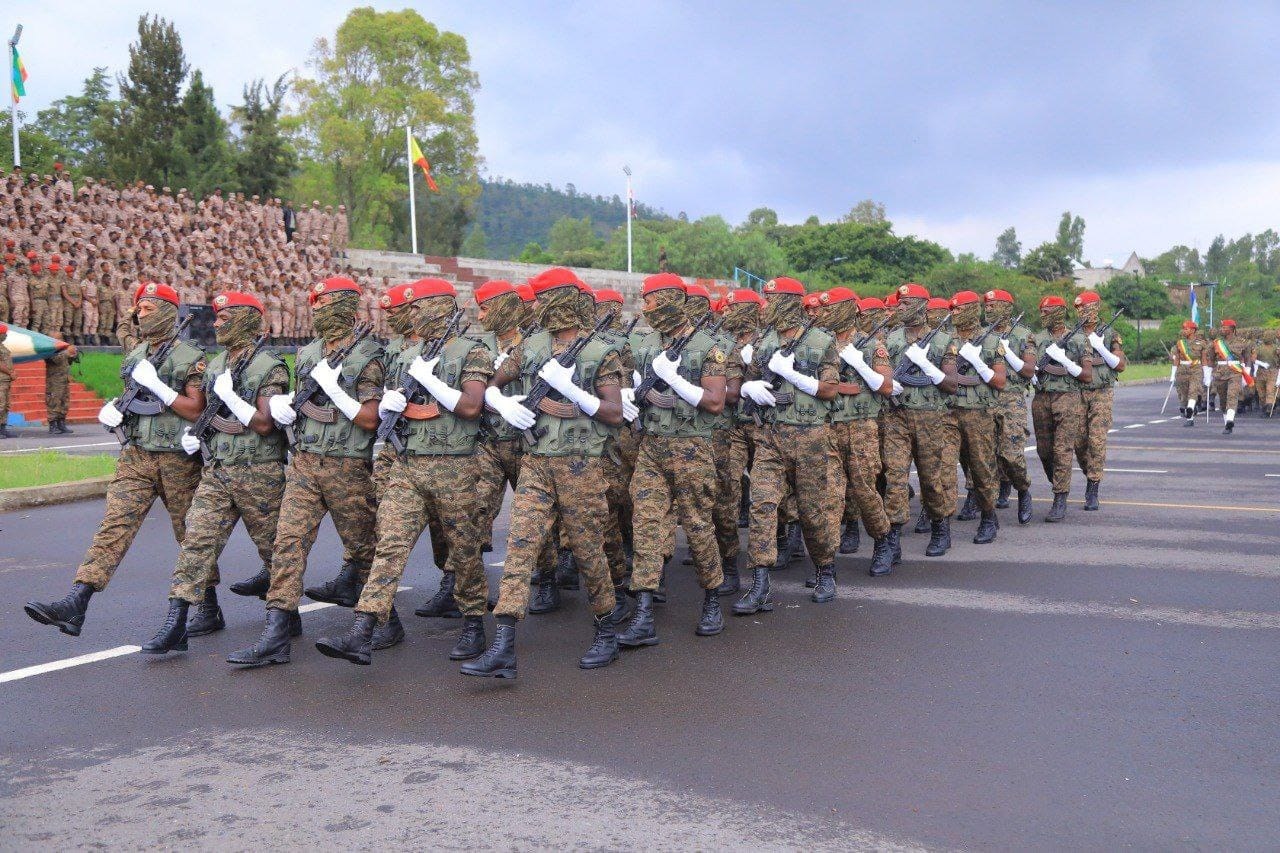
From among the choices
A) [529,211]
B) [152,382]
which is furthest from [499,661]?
[529,211]

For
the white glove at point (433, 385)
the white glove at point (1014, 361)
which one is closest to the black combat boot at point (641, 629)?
the white glove at point (433, 385)

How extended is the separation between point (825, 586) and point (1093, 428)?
4822 millimetres

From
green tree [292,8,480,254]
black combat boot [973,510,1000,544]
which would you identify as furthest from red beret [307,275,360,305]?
green tree [292,8,480,254]

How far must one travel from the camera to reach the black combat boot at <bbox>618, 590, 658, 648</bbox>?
19.7 feet

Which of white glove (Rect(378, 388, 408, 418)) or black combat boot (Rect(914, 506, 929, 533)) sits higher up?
white glove (Rect(378, 388, 408, 418))

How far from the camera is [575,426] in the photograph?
5.64 meters

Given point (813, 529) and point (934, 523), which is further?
point (934, 523)

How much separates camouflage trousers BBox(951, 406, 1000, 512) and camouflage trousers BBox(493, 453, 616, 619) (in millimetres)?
4506

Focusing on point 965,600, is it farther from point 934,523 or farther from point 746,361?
point 746,361

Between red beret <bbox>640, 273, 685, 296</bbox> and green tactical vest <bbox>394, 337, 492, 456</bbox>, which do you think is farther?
red beret <bbox>640, 273, 685, 296</bbox>

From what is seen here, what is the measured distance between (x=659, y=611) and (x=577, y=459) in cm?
174

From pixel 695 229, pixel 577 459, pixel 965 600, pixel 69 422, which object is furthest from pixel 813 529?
pixel 695 229

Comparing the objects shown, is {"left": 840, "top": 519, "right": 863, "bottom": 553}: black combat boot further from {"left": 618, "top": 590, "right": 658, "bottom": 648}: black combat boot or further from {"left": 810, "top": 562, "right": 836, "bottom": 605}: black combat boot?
{"left": 618, "top": 590, "right": 658, "bottom": 648}: black combat boot

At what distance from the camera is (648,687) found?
5.32m
